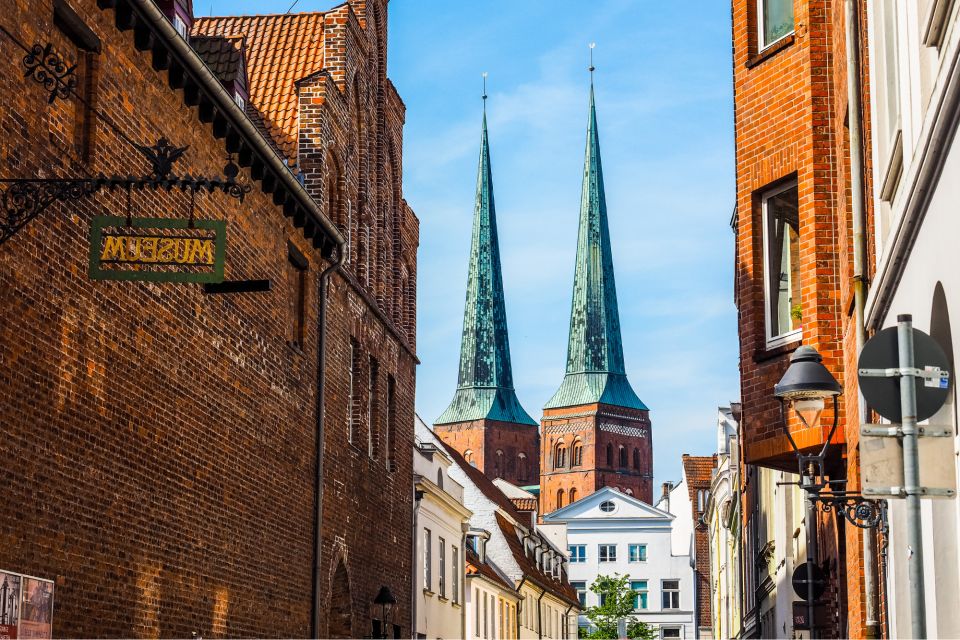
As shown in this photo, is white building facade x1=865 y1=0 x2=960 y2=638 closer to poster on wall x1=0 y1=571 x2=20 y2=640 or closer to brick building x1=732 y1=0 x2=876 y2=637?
brick building x1=732 y1=0 x2=876 y2=637

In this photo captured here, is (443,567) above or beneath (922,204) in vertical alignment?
beneath

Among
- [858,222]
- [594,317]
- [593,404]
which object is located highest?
[594,317]

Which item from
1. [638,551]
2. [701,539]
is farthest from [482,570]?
[638,551]

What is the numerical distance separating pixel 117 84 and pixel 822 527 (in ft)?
31.6

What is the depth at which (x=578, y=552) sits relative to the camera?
334 ft

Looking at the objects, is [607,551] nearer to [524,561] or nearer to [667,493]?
[667,493]

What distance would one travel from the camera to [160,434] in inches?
643

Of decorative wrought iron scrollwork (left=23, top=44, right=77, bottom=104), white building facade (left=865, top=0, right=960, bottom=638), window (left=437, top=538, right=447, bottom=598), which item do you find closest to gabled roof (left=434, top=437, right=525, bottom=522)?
window (left=437, top=538, right=447, bottom=598)

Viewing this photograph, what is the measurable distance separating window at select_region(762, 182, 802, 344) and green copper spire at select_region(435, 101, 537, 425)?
11909cm

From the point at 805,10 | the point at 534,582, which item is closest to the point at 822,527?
the point at 805,10

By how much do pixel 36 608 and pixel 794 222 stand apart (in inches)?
336

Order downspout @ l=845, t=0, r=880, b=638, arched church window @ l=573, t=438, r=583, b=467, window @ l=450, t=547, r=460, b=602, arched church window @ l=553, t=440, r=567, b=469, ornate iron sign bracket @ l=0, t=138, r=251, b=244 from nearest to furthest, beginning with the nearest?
ornate iron sign bracket @ l=0, t=138, r=251, b=244 → downspout @ l=845, t=0, r=880, b=638 → window @ l=450, t=547, r=460, b=602 → arched church window @ l=573, t=438, r=583, b=467 → arched church window @ l=553, t=440, r=567, b=469

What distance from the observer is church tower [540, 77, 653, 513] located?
5399 inches

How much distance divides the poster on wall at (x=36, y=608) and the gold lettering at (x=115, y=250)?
3.06 m
